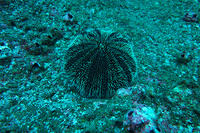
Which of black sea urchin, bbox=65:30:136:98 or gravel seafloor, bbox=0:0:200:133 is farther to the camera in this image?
black sea urchin, bbox=65:30:136:98

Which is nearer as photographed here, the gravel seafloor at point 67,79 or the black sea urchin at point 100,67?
the gravel seafloor at point 67,79

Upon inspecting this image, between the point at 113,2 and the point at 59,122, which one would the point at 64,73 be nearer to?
the point at 59,122

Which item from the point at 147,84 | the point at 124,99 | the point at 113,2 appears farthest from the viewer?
the point at 113,2

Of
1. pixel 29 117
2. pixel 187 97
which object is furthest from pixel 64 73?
pixel 187 97

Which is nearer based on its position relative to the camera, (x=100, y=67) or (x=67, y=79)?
(x=100, y=67)
